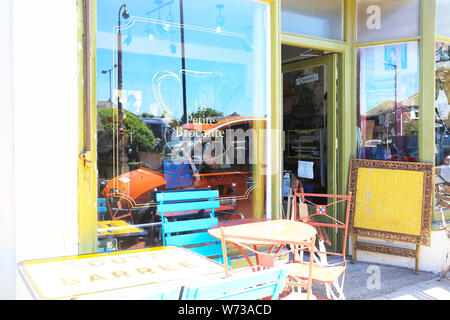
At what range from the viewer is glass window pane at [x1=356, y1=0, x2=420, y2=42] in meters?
4.61

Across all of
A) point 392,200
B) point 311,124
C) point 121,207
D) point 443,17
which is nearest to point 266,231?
point 121,207

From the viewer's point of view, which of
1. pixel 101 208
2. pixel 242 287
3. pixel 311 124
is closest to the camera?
pixel 242 287

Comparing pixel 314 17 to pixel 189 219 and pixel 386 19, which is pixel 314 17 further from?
pixel 189 219

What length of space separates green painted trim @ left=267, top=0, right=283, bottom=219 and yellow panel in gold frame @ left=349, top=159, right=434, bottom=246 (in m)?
1.13

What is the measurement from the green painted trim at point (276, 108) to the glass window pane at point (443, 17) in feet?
6.33

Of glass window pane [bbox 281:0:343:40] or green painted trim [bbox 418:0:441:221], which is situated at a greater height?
glass window pane [bbox 281:0:343:40]

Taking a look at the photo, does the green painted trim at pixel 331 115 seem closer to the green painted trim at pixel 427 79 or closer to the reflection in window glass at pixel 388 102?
the reflection in window glass at pixel 388 102

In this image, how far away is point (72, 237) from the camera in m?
2.98

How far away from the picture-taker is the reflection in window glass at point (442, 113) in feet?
15.2

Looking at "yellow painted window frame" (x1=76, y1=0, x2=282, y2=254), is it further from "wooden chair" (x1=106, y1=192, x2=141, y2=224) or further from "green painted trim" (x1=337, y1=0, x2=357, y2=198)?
"green painted trim" (x1=337, y1=0, x2=357, y2=198)

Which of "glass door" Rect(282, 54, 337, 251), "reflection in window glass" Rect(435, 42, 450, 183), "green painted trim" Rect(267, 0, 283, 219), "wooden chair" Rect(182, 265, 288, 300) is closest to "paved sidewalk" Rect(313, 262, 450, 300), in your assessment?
"glass door" Rect(282, 54, 337, 251)

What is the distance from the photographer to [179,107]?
3.65m

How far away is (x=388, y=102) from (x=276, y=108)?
1.55m

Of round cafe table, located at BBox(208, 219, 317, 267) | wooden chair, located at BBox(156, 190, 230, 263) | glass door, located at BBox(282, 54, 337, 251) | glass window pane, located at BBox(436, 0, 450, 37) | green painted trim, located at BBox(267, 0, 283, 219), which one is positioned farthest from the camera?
glass door, located at BBox(282, 54, 337, 251)
